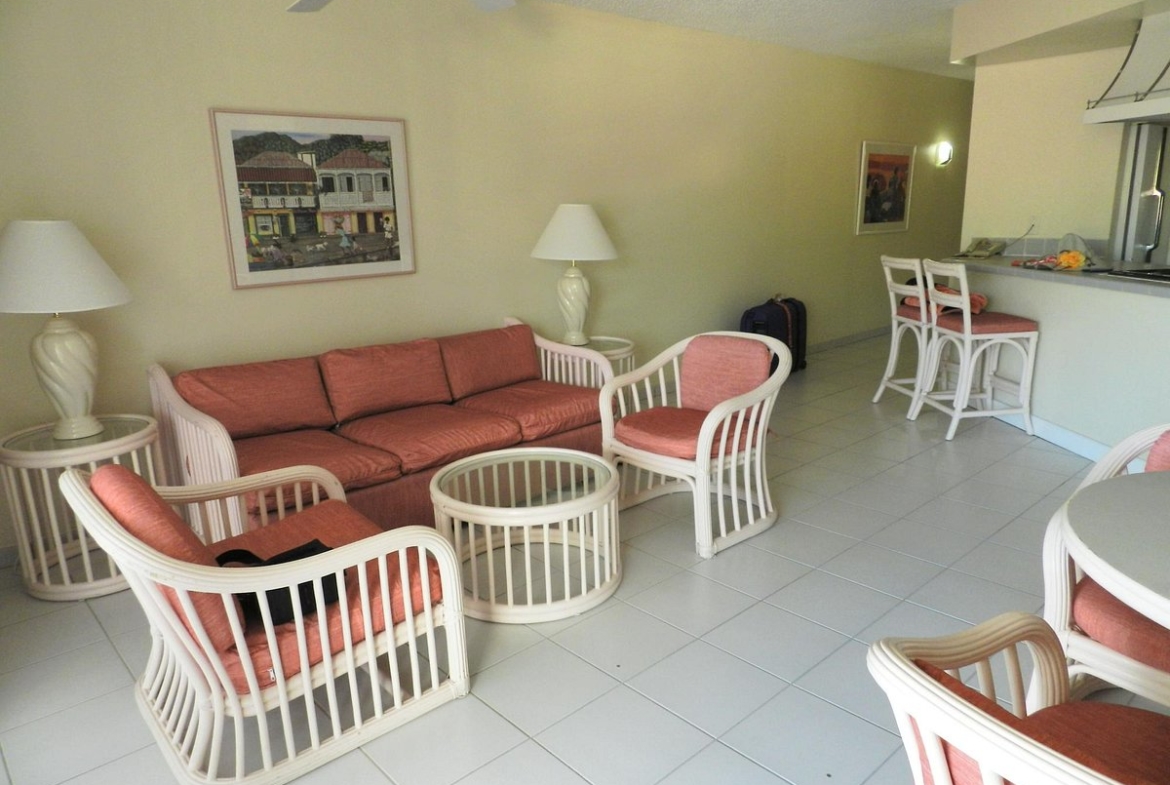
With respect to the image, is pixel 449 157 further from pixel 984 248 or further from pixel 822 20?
pixel 984 248

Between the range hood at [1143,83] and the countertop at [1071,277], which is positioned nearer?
the countertop at [1071,277]

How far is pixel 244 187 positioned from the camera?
327cm

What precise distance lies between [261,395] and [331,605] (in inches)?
60.2

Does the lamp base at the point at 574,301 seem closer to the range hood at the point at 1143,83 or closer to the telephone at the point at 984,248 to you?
the telephone at the point at 984,248

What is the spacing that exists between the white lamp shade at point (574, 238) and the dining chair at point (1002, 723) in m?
3.03

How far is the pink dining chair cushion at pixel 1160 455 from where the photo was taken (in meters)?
1.88

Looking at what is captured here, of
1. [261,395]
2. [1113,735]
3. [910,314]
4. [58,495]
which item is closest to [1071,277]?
[910,314]

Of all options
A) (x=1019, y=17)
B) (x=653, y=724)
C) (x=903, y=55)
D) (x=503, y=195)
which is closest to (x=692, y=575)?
(x=653, y=724)

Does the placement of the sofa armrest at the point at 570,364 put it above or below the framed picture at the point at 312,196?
below

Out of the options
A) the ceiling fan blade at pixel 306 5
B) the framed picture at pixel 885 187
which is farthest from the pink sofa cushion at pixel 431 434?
the framed picture at pixel 885 187

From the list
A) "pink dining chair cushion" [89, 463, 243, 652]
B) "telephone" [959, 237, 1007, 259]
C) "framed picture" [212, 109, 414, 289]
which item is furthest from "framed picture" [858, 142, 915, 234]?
"pink dining chair cushion" [89, 463, 243, 652]

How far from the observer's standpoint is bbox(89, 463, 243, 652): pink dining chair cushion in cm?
165

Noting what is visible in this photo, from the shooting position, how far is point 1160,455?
190 cm

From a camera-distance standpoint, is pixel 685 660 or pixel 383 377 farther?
pixel 383 377
